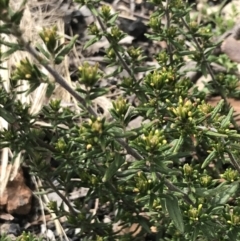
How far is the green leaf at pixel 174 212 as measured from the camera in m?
2.65

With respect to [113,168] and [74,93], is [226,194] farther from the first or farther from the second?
[74,93]

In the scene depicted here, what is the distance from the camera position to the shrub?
91.3 inches

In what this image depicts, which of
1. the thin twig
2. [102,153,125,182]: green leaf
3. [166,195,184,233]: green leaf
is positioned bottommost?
[166,195,184,233]: green leaf

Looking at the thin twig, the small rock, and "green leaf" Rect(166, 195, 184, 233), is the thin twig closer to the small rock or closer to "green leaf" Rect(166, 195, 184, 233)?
"green leaf" Rect(166, 195, 184, 233)

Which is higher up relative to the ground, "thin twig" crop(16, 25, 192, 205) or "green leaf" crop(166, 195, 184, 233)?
"thin twig" crop(16, 25, 192, 205)

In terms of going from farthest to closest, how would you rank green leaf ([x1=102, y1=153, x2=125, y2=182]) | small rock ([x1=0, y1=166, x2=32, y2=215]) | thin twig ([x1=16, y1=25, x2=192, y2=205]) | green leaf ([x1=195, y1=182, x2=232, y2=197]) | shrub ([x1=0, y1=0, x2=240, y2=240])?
small rock ([x1=0, y1=166, x2=32, y2=215]) → green leaf ([x1=195, y1=182, x2=232, y2=197]) → green leaf ([x1=102, y1=153, x2=125, y2=182]) → shrub ([x1=0, y1=0, x2=240, y2=240]) → thin twig ([x1=16, y1=25, x2=192, y2=205])

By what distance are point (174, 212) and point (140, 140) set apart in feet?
1.47

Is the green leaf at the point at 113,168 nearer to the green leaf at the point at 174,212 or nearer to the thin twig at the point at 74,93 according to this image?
the thin twig at the point at 74,93

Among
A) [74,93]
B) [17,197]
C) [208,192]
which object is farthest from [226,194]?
[17,197]

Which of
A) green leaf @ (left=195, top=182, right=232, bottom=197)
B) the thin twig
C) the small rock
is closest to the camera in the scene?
the thin twig

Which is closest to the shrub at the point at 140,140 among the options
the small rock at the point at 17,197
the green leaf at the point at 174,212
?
the green leaf at the point at 174,212

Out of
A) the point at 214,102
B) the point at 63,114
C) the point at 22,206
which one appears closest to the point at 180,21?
the point at 214,102

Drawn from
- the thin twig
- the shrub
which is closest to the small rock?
the shrub

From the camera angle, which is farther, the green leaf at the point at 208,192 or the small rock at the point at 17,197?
the small rock at the point at 17,197
